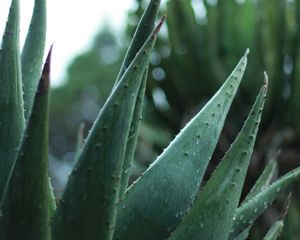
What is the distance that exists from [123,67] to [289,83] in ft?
14.8

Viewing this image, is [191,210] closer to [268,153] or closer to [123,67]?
[123,67]

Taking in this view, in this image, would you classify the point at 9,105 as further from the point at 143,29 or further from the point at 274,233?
the point at 274,233

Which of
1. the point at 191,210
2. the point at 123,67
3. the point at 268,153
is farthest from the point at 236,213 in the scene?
the point at 268,153

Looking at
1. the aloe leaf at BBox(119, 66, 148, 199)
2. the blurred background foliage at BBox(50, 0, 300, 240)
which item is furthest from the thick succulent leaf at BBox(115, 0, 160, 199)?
the blurred background foliage at BBox(50, 0, 300, 240)

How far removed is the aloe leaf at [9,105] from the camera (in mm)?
1476

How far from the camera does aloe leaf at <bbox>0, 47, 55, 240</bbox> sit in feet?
4.03

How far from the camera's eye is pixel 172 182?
145cm

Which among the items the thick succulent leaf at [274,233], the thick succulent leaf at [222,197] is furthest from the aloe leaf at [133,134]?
the thick succulent leaf at [274,233]

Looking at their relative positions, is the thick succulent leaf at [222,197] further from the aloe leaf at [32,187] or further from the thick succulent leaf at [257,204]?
the aloe leaf at [32,187]

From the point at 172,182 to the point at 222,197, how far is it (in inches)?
4.3

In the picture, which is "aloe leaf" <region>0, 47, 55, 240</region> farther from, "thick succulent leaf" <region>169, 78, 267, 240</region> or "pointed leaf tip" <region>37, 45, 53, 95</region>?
"thick succulent leaf" <region>169, 78, 267, 240</region>

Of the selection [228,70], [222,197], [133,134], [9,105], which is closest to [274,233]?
[222,197]

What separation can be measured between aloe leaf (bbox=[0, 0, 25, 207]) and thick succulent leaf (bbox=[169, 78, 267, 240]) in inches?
14.3

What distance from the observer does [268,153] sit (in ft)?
19.0
